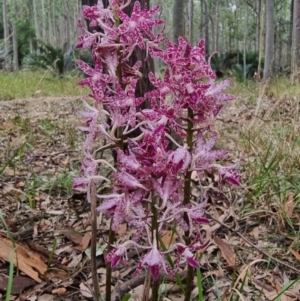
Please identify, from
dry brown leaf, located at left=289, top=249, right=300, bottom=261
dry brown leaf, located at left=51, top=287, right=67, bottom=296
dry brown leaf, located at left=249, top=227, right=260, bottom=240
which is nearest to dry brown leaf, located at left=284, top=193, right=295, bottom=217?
dry brown leaf, located at left=249, top=227, right=260, bottom=240

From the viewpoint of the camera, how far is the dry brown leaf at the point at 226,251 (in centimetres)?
197

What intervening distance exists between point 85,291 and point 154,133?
39.4 inches

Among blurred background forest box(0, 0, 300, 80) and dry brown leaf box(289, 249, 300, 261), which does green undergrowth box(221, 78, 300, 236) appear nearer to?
dry brown leaf box(289, 249, 300, 261)

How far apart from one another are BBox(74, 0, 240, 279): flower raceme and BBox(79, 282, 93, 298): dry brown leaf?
68 cm

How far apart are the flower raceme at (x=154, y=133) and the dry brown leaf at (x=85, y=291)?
2.21ft

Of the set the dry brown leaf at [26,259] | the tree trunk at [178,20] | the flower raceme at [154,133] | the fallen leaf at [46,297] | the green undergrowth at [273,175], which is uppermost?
the tree trunk at [178,20]

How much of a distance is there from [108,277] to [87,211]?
1.23 metres

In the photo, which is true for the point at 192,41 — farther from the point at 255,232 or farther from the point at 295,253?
the point at 295,253

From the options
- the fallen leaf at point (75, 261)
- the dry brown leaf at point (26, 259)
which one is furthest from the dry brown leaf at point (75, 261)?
the dry brown leaf at point (26, 259)

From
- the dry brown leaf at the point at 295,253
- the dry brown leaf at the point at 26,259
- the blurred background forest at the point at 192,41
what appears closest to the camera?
the dry brown leaf at the point at 26,259

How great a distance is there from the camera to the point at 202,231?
7.35 feet

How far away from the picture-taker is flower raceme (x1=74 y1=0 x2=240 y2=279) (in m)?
0.98

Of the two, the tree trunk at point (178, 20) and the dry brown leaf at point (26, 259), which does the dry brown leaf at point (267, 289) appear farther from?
the tree trunk at point (178, 20)

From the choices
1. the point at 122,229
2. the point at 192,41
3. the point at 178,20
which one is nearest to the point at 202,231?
the point at 122,229
